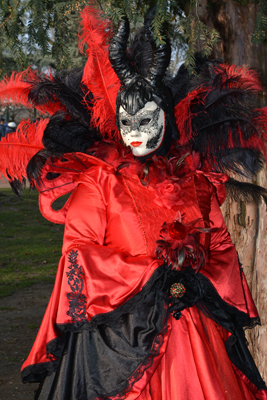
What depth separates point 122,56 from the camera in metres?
2.11

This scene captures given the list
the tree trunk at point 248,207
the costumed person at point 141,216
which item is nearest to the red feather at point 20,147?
the costumed person at point 141,216

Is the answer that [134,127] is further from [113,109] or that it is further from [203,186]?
[203,186]

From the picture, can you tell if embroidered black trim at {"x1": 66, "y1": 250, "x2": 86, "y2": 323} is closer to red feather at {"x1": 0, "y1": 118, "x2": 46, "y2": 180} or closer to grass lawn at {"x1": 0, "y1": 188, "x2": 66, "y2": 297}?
red feather at {"x1": 0, "y1": 118, "x2": 46, "y2": 180}

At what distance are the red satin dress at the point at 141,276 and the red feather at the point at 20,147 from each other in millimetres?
286

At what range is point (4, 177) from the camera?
2.25 meters

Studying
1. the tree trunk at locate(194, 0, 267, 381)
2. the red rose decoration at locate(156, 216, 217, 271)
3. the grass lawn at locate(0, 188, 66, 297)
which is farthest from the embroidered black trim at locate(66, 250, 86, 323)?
the grass lawn at locate(0, 188, 66, 297)

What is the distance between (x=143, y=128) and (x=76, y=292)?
2.85 feet

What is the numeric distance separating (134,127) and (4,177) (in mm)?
747

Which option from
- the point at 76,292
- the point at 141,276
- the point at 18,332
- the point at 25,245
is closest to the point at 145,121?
the point at 141,276
